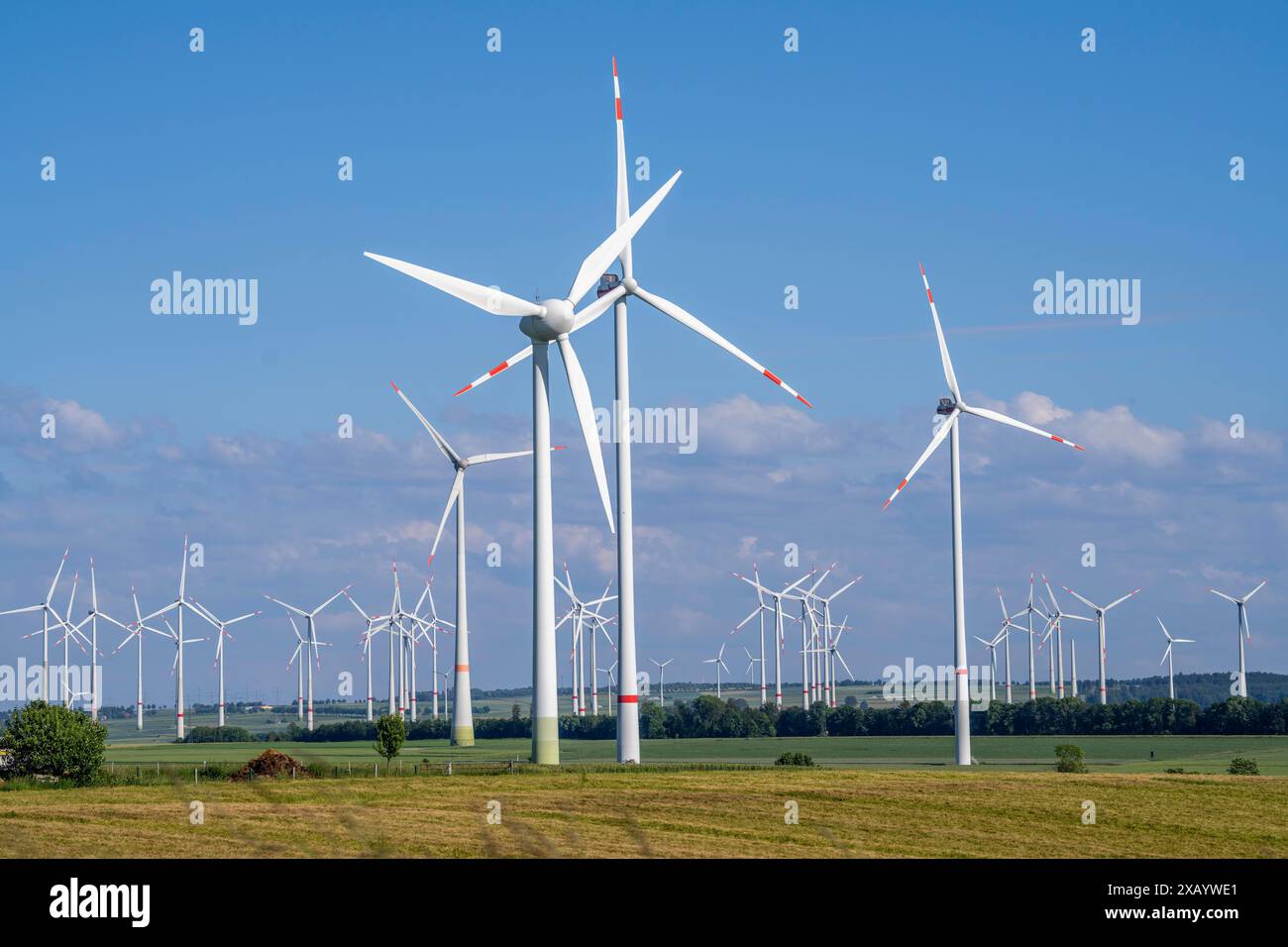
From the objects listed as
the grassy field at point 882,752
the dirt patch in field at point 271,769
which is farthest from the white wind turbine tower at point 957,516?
the dirt patch in field at point 271,769

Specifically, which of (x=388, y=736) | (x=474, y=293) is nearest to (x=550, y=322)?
(x=474, y=293)

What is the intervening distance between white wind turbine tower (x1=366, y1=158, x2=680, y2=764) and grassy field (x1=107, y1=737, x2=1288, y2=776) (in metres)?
21.0

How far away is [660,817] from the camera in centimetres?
5925

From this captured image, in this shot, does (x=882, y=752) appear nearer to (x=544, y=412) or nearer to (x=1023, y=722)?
(x=1023, y=722)

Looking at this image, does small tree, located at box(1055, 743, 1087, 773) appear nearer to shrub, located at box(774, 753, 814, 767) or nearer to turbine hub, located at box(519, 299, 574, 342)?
Answer: shrub, located at box(774, 753, 814, 767)

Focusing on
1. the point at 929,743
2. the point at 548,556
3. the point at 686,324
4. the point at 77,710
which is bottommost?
the point at 929,743

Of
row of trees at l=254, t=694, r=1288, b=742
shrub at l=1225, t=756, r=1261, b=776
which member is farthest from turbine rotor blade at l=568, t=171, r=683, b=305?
row of trees at l=254, t=694, r=1288, b=742

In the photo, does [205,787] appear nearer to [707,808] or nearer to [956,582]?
[707,808]

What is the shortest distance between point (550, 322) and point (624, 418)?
1045 centimetres

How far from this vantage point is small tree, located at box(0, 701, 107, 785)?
78.9 metres

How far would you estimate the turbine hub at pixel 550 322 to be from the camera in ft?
289

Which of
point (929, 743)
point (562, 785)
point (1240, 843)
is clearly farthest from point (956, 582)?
point (1240, 843)
